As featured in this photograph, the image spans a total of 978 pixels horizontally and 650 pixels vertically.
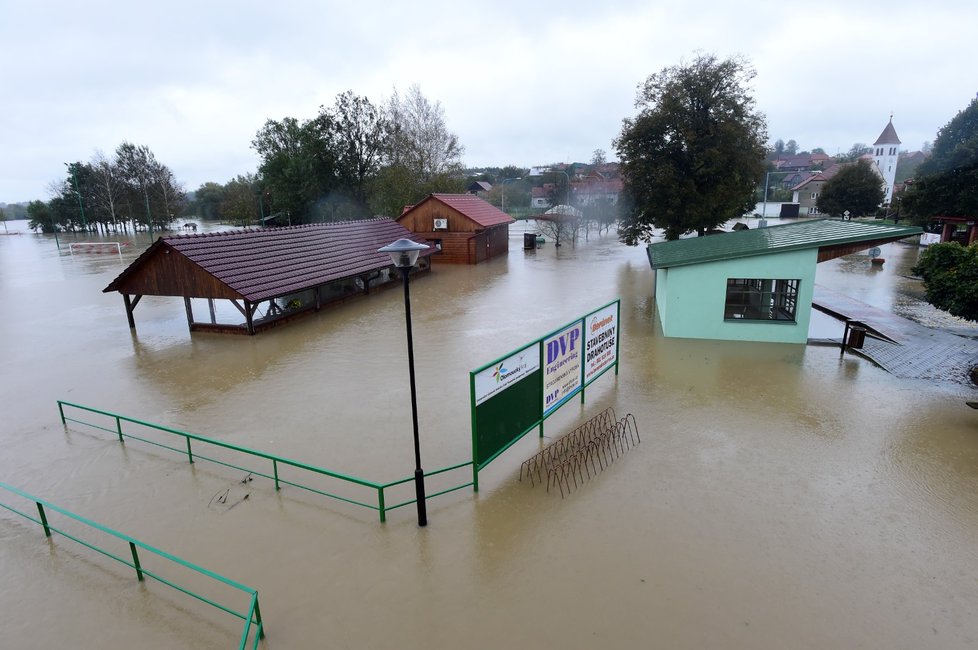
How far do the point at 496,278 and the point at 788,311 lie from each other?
1494 centimetres

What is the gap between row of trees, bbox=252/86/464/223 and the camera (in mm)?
50188

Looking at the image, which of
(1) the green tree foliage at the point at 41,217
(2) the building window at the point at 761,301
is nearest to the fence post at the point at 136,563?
(2) the building window at the point at 761,301

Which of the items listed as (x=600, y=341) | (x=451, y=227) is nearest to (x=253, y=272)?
(x=600, y=341)

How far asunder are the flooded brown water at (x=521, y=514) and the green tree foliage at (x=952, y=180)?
26887mm

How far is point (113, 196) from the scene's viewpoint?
6212 cm

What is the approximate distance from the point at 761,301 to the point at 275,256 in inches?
689

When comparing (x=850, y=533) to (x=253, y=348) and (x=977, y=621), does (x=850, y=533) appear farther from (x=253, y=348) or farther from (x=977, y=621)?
(x=253, y=348)

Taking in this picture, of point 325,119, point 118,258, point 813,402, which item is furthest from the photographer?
point 325,119

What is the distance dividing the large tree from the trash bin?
13634 millimetres

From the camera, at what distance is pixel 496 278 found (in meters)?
28.0

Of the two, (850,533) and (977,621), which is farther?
(850,533)

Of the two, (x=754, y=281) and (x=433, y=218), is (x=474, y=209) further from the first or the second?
(x=754, y=281)

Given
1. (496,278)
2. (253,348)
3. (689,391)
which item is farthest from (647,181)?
(253,348)

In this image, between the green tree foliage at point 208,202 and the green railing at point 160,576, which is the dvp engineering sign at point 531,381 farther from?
the green tree foliage at point 208,202
